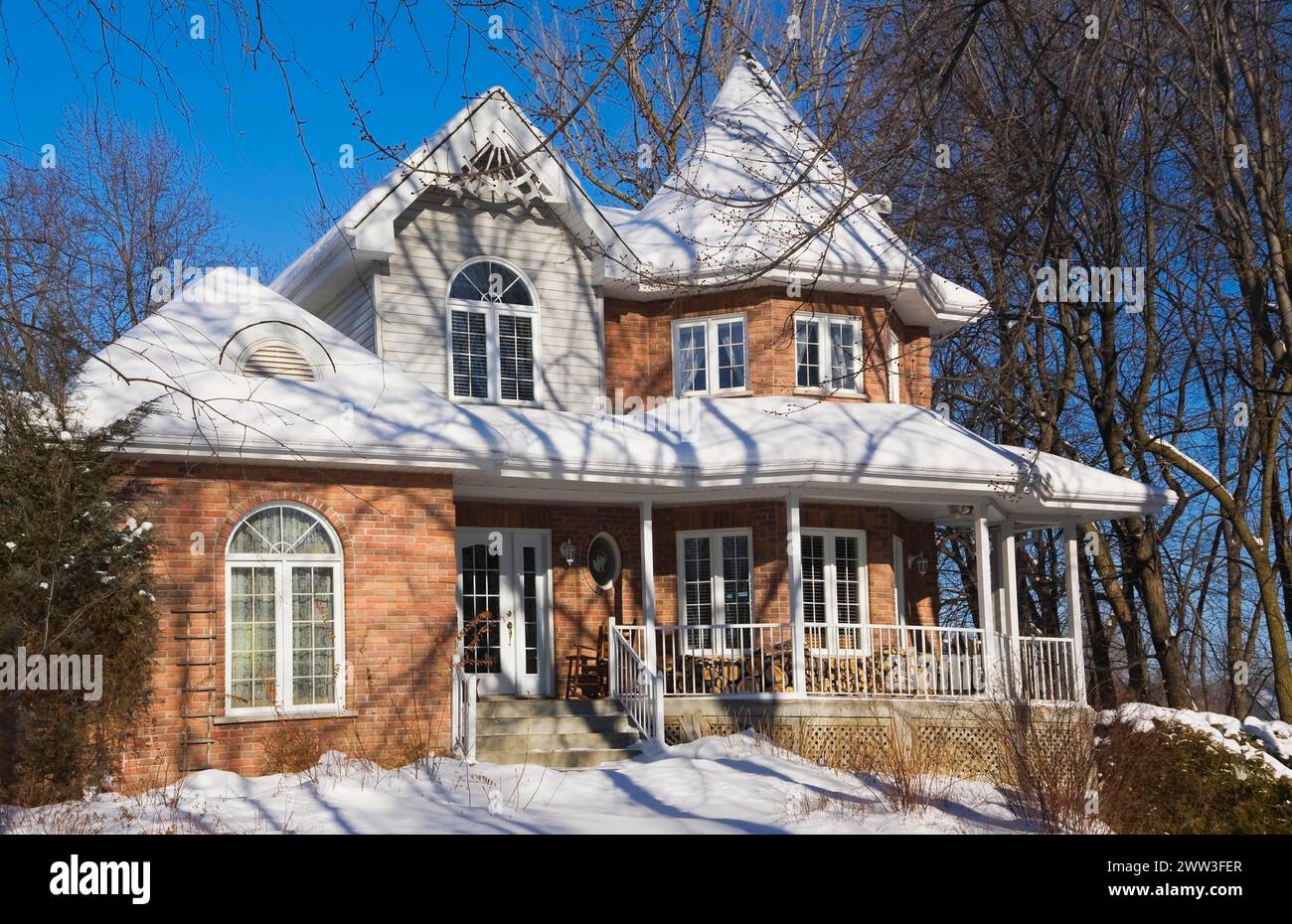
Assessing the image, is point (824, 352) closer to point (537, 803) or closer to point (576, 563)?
point (576, 563)

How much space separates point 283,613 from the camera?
45.5 ft

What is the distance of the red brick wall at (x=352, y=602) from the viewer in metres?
13.1

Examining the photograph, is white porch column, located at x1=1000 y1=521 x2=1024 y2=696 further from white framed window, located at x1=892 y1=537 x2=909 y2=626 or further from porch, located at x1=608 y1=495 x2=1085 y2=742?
white framed window, located at x1=892 y1=537 x2=909 y2=626

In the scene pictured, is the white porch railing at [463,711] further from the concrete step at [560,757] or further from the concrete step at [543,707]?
the concrete step at [543,707]

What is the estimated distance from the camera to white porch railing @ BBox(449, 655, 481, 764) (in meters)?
14.0

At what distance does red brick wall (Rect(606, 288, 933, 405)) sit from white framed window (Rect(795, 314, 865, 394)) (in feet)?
0.38

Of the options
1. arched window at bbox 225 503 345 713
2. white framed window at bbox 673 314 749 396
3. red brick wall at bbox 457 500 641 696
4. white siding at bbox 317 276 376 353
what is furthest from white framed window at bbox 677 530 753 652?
arched window at bbox 225 503 345 713

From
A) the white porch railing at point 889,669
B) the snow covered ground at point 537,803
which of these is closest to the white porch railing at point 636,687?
the snow covered ground at point 537,803

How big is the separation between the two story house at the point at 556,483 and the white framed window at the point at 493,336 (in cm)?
4

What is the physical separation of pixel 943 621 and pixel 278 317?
18981mm

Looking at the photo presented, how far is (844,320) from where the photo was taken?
18938 millimetres

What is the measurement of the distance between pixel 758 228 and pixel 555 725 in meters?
7.64
